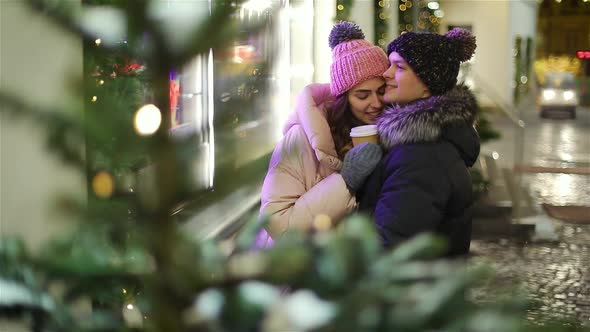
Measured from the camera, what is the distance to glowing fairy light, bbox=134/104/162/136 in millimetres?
1110

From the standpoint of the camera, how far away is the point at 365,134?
3.17 metres

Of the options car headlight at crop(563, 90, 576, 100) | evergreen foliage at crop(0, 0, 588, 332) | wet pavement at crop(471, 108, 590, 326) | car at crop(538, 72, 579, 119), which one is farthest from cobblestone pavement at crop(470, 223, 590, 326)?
car headlight at crop(563, 90, 576, 100)

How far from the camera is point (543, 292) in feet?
22.4

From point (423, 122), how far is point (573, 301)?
13.3 ft

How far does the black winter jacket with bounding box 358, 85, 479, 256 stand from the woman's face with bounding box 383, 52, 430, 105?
3.3 inches

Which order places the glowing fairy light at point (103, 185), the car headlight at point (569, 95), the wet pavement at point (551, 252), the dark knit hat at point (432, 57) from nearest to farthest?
1. the glowing fairy light at point (103, 185)
2. the wet pavement at point (551, 252)
3. the dark knit hat at point (432, 57)
4. the car headlight at point (569, 95)

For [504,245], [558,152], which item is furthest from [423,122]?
[558,152]

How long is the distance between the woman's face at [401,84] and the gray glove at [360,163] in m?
0.30

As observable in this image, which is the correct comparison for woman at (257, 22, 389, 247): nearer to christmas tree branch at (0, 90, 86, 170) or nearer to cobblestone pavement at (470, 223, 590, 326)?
christmas tree branch at (0, 90, 86, 170)

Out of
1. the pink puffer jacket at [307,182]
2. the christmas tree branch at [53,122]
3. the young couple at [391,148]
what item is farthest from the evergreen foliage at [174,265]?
the pink puffer jacket at [307,182]

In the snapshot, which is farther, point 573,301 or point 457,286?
point 573,301

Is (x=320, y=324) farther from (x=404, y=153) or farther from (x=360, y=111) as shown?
(x=360, y=111)

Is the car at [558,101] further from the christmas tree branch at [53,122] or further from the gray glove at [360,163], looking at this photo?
the christmas tree branch at [53,122]

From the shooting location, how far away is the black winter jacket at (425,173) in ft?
9.51
